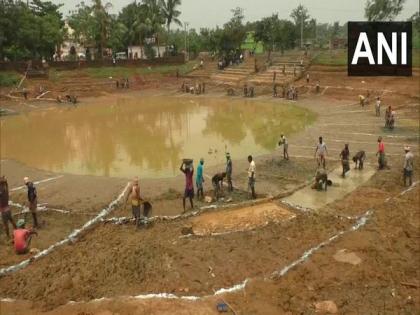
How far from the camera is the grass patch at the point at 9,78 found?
4278 cm

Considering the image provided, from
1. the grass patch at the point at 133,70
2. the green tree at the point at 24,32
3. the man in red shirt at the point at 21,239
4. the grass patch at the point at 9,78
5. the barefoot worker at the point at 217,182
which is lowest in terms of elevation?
the man in red shirt at the point at 21,239

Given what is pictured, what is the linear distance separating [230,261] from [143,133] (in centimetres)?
1727

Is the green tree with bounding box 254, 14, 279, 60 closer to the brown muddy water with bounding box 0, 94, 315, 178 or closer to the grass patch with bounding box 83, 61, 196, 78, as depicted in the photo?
the grass patch with bounding box 83, 61, 196, 78

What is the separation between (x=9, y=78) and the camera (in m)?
43.4

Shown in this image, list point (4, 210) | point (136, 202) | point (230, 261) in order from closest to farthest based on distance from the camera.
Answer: point (230, 261), point (4, 210), point (136, 202)

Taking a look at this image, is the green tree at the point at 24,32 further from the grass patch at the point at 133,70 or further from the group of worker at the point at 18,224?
the group of worker at the point at 18,224

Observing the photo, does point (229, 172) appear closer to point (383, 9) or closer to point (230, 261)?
point (230, 261)

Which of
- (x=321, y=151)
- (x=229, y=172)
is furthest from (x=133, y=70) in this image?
(x=229, y=172)

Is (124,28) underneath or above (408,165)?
above

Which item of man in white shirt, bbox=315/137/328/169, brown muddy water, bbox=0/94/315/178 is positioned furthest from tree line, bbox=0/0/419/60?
man in white shirt, bbox=315/137/328/169

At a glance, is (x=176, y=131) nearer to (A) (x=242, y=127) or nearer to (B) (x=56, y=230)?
(A) (x=242, y=127)

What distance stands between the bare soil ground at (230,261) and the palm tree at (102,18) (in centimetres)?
4242

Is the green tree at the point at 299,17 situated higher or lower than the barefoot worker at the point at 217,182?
higher

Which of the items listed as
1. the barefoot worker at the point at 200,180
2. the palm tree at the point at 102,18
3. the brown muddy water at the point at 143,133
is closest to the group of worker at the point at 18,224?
the barefoot worker at the point at 200,180
